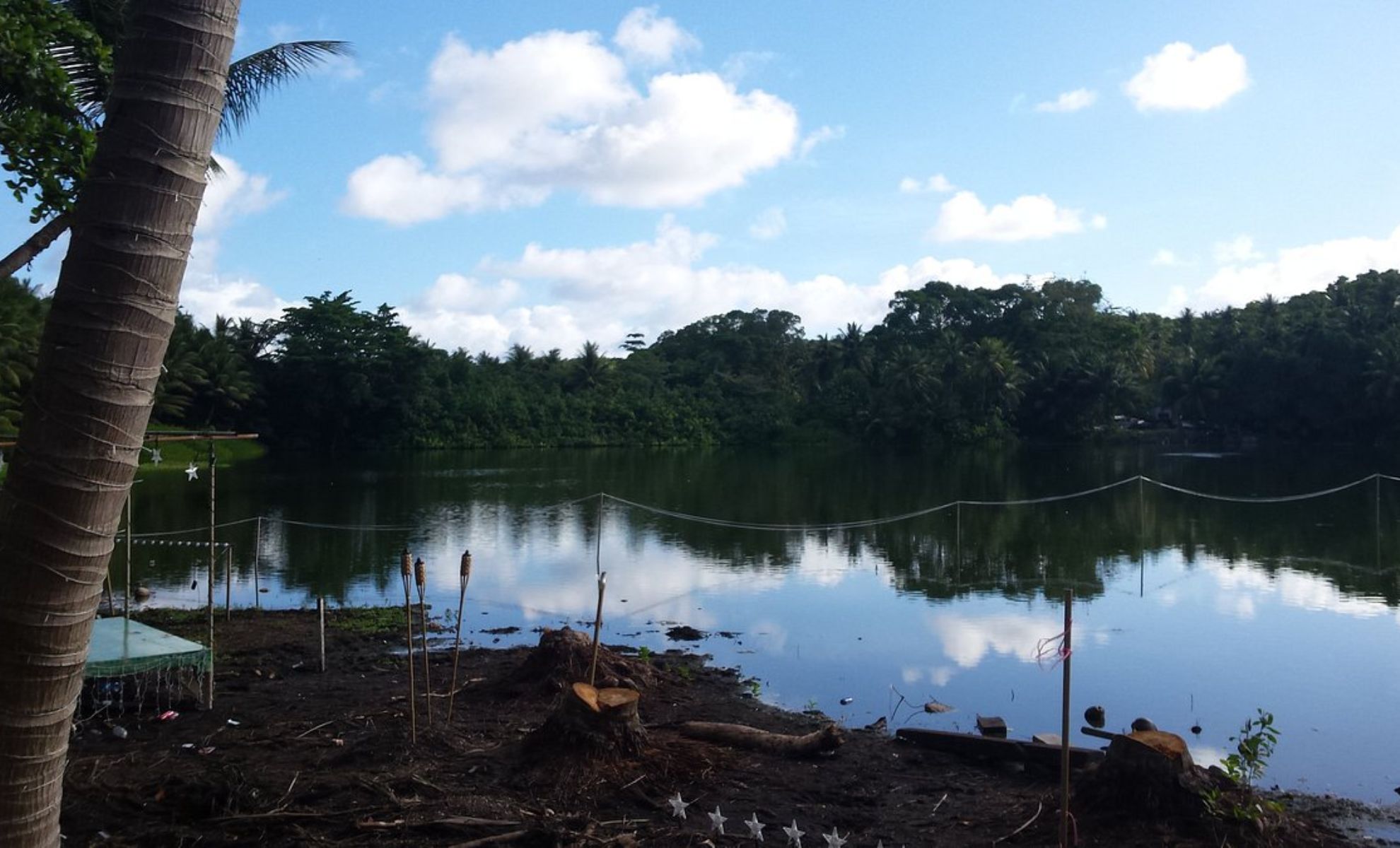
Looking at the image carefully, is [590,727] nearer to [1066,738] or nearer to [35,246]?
[1066,738]

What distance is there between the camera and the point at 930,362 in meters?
61.1

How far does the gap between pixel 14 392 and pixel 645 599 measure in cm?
2434

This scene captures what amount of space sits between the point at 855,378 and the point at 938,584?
166 ft

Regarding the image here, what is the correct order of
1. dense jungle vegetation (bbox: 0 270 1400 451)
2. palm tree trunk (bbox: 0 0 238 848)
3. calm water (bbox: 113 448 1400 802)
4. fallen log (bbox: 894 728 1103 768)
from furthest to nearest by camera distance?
1. dense jungle vegetation (bbox: 0 270 1400 451)
2. calm water (bbox: 113 448 1400 802)
3. fallen log (bbox: 894 728 1103 768)
4. palm tree trunk (bbox: 0 0 238 848)

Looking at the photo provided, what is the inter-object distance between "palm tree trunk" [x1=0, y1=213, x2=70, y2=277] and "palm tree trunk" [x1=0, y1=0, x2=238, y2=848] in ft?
16.5

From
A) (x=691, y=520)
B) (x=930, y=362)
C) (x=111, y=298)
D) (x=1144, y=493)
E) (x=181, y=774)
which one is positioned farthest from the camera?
(x=930, y=362)

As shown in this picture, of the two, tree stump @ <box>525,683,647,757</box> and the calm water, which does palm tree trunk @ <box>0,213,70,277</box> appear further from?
the calm water

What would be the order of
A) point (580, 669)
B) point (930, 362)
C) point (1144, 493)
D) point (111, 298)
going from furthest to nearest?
point (930, 362)
point (1144, 493)
point (580, 669)
point (111, 298)

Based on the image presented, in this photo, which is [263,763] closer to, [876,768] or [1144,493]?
[876,768]

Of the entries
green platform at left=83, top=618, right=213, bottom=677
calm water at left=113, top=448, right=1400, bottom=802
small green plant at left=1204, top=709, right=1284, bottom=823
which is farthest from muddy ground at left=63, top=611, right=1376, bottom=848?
calm water at left=113, top=448, right=1400, bottom=802

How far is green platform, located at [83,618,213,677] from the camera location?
7430mm

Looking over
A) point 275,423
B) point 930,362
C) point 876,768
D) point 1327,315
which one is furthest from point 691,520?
point 1327,315

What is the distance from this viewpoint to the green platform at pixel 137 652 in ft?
24.4

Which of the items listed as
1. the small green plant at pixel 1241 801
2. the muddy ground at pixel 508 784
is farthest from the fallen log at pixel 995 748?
the small green plant at pixel 1241 801
